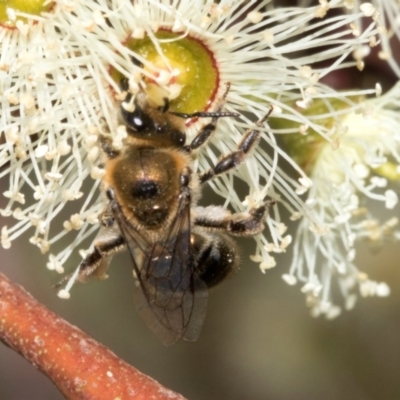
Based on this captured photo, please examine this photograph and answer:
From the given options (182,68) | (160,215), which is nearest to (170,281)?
(160,215)

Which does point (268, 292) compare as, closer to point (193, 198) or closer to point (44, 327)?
point (193, 198)

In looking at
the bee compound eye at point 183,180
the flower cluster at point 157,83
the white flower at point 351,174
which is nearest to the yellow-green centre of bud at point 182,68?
the flower cluster at point 157,83

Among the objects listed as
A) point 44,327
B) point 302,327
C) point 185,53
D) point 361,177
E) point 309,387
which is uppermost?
point 185,53

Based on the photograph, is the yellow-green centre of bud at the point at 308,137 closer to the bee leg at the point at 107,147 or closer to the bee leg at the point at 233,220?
the bee leg at the point at 233,220

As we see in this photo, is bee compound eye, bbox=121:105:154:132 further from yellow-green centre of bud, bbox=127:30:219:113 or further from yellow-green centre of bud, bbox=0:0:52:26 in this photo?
yellow-green centre of bud, bbox=0:0:52:26

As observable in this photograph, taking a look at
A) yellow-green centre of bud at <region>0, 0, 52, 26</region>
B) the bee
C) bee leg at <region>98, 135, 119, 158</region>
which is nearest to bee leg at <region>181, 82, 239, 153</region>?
the bee

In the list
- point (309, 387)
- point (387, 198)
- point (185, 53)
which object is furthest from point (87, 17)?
point (309, 387)

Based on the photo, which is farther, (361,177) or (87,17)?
(361,177)
